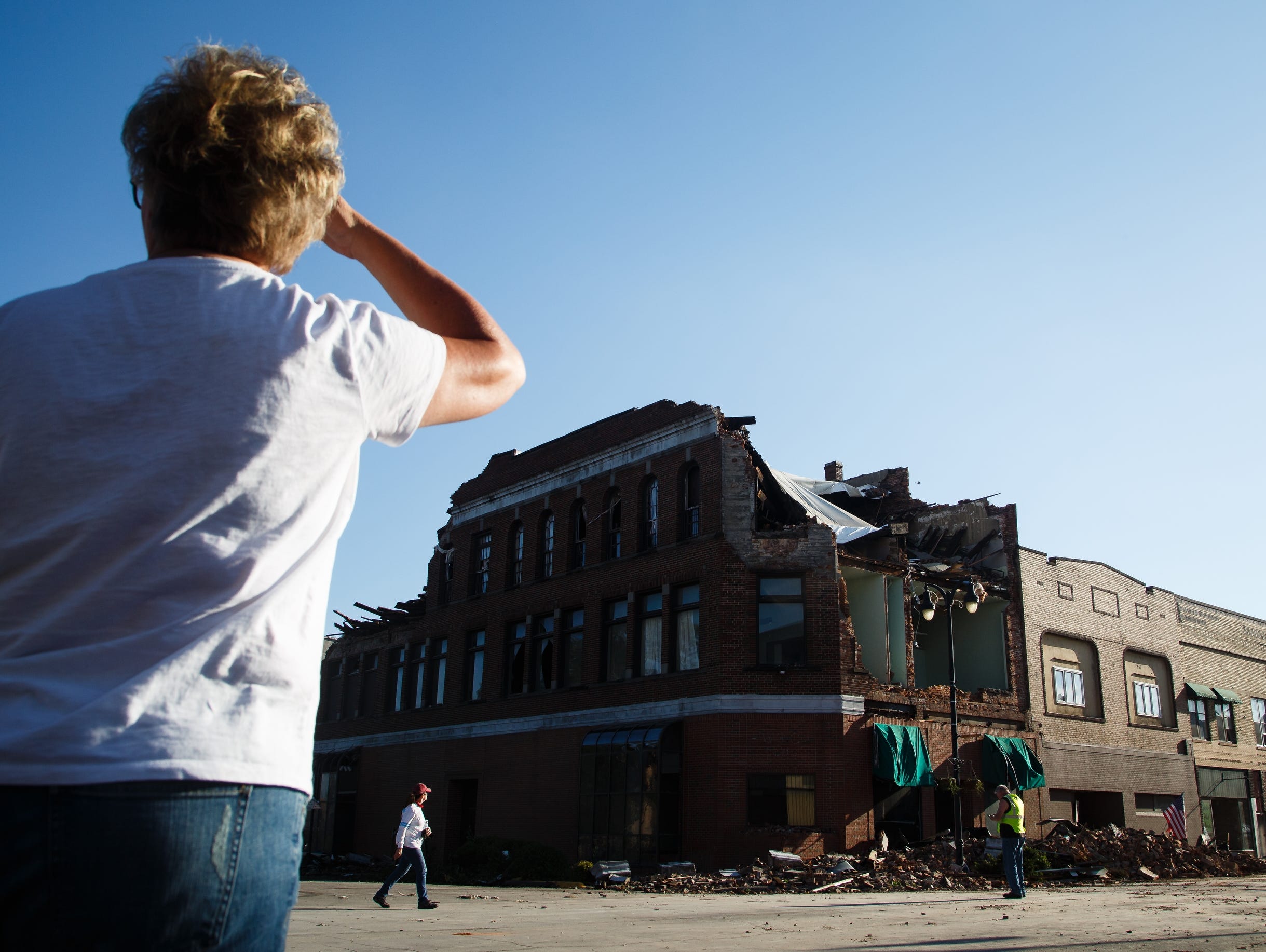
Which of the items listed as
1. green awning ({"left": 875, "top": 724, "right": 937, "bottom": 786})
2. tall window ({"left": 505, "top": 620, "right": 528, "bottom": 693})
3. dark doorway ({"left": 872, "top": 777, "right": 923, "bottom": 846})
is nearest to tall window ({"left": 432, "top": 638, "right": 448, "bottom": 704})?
tall window ({"left": 505, "top": 620, "right": 528, "bottom": 693})

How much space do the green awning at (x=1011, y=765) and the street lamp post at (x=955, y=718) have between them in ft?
3.28

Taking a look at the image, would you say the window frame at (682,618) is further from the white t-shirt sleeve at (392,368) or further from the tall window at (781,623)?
the white t-shirt sleeve at (392,368)

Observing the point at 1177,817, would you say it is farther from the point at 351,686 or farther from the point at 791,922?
the point at 351,686

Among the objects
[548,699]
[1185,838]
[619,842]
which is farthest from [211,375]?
[1185,838]

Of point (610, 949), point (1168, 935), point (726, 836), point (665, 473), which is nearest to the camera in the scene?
point (610, 949)

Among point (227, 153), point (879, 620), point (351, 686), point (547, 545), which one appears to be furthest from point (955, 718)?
point (227, 153)

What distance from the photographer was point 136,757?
128 cm

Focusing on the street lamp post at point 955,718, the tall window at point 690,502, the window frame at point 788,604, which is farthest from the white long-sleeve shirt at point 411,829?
the tall window at point 690,502

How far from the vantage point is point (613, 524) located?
98.5ft

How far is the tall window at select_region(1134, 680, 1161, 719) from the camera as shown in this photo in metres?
33.8

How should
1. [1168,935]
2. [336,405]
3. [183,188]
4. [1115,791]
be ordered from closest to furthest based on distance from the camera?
[336,405] → [183,188] → [1168,935] → [1115,791]

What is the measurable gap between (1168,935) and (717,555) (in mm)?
15725

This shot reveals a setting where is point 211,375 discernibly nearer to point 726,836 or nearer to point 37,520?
point 37,520

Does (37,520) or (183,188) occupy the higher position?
(183,188)
